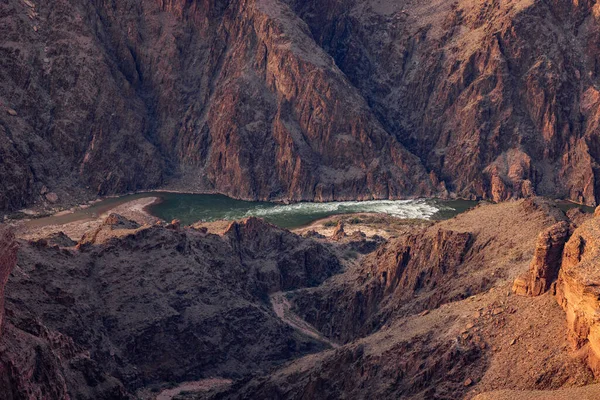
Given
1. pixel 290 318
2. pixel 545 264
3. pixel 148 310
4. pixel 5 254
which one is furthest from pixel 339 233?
pixel 5 254

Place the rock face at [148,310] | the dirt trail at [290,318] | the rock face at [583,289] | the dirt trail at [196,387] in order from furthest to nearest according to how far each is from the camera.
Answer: the dirt trail at [290,318] < the dirt trail at [196,387] < the rock face at [148,310] < the rock face at [583,289]

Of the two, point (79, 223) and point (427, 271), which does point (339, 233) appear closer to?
point (79, 223)

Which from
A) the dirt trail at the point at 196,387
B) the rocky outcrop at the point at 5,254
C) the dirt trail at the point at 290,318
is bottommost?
the dirt trail at the point at 196,387

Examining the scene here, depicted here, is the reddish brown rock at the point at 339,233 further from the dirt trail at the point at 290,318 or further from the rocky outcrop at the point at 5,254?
the rocky outcrop at the point at 5,254

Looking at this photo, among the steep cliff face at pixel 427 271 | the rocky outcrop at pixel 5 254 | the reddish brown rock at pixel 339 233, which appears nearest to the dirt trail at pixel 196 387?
the steep cliff face at pixel 427 271

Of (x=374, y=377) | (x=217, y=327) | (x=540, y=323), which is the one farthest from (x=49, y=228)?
(x=540, y=323)

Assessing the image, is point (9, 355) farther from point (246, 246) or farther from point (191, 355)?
point (246, 246)
